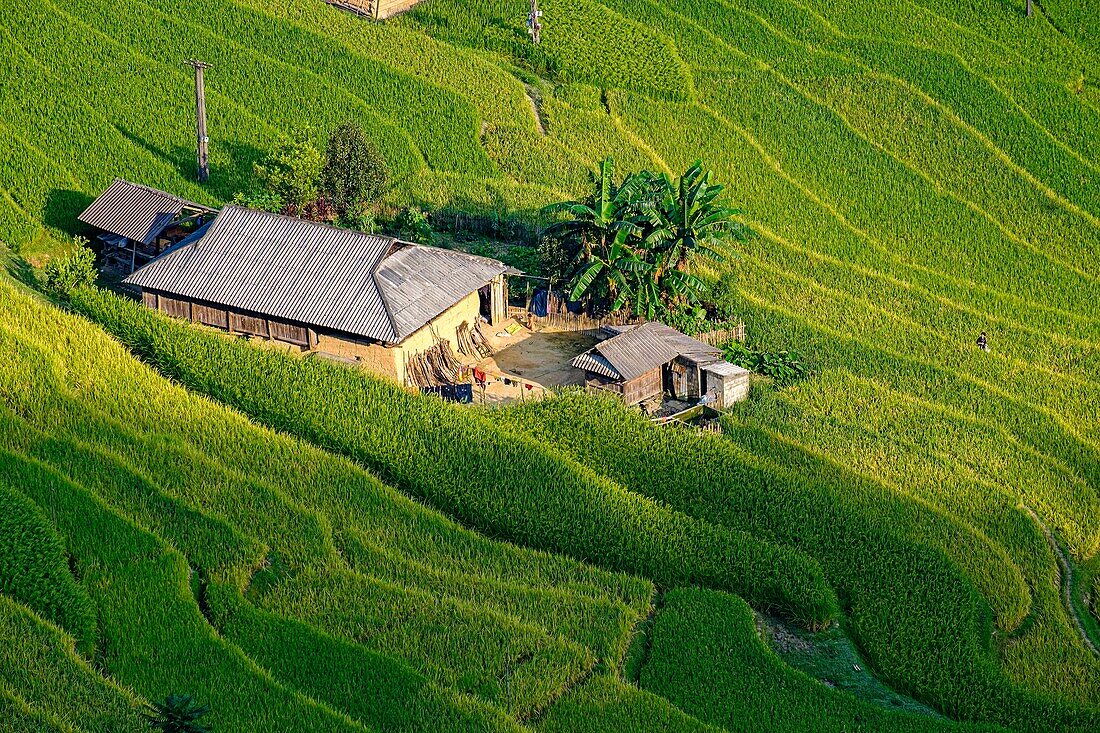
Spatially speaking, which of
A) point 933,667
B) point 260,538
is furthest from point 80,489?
point 933,667

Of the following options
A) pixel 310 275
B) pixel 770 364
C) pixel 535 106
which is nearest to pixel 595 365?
pixel 770 364

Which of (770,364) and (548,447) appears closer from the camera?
(548,447)

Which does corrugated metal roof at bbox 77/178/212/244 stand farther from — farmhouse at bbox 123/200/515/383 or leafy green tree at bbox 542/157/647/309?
leafy green tree at bbox 542/157/647/309

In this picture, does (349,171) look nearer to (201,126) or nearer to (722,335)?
(201,126)

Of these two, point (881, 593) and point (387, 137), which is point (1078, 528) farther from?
point (387, 137)

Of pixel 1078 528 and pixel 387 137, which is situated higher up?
pixel 387 137

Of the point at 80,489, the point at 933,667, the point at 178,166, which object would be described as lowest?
the point at 933,667
